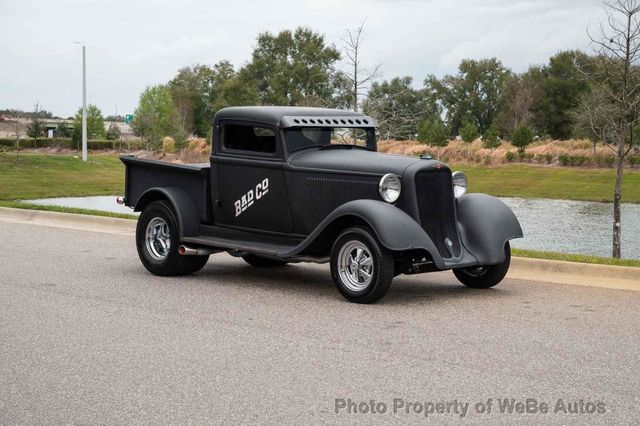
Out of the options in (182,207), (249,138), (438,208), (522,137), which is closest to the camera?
(438,208)

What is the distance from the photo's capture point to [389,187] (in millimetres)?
9305

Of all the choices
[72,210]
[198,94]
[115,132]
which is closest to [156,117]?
[198,94]

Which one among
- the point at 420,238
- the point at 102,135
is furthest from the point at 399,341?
the point at 102,135

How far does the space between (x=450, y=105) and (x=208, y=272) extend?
6687cm

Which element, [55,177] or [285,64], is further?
[285,64]

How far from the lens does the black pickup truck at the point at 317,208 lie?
926cm

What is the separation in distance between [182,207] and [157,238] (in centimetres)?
63

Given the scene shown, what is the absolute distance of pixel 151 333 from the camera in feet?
25.9

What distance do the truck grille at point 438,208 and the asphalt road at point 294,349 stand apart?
1.89 ft

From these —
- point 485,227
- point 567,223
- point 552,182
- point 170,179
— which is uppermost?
point 170,179

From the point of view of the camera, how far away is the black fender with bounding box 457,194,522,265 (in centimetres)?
971

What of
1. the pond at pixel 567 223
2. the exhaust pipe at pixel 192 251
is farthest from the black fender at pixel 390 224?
the pond at pixel 567 223

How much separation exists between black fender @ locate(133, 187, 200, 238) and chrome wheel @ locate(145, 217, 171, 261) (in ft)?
1.00

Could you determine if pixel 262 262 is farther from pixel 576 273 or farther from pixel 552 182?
pixel 552 182
